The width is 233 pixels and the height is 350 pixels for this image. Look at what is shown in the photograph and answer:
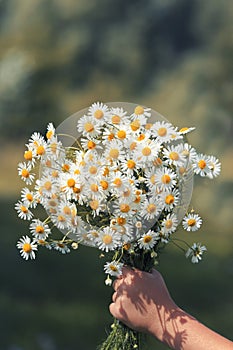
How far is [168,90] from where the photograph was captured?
9.59ft

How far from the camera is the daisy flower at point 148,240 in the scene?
0.91 m

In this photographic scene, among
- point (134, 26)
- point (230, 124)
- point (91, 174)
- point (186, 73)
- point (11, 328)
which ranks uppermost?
point (134, 26)

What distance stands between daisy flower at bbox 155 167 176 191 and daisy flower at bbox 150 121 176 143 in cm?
5

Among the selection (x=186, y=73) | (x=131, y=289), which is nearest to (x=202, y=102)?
(x=186, y=73)

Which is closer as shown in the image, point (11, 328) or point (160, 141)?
point (160, 141)

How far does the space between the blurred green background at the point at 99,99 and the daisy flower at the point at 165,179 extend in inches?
75.8

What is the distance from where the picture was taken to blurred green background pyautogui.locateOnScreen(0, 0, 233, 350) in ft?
9.20

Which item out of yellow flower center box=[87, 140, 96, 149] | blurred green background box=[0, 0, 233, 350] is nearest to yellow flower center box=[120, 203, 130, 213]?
yellow flower center box=[87, 140, 96, 149]

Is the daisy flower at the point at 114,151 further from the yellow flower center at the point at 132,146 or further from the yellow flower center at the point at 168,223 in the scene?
the yellow flower center at the point at 168,223

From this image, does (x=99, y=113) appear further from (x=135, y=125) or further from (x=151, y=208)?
(x=151, y=208)

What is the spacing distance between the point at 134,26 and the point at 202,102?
0.48m

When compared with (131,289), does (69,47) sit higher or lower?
higher

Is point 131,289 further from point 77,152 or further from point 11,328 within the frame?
point 11,328

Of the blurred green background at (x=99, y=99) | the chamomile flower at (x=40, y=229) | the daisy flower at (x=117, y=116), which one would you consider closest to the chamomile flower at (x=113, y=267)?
the chamomile flower at (x=40, y=229)
